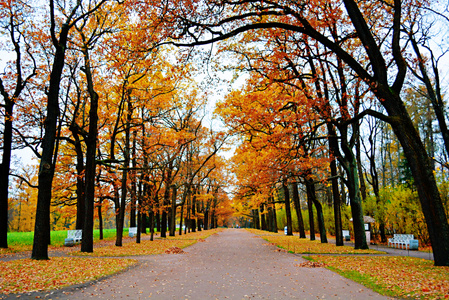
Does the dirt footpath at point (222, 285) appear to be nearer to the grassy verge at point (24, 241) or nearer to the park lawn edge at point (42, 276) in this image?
the park lawn edge at point (42, 276)

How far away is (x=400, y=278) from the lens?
→ 6.99m

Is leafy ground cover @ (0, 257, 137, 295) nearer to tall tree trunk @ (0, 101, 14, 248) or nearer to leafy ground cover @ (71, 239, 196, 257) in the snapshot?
leafy ground cover @ (71, 239, 196, 257)

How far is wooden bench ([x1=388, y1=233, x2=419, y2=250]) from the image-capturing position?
1556 cm

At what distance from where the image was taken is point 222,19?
9289 millimetres

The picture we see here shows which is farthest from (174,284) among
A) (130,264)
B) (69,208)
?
(69,208)

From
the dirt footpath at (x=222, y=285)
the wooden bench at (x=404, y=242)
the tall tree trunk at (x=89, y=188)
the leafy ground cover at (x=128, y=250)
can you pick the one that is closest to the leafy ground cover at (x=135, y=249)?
the leafy ground cover at (x=128, y=250)

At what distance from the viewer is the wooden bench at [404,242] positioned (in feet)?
51.1

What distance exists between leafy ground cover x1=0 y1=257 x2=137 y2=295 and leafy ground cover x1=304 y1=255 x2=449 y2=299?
21.1 feet

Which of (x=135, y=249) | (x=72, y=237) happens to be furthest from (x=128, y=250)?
(x=72, y=237)

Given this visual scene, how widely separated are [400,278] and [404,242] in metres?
11.6

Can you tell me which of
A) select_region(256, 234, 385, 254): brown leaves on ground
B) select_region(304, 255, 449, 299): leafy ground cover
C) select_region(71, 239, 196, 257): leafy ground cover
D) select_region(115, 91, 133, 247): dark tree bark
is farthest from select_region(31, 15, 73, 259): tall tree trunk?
select_region(256, 234, 385, 254): brown leaves on ground

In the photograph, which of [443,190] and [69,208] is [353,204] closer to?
[443,190]

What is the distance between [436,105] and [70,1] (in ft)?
54.1

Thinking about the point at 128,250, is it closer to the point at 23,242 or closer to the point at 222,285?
the point at 222,285
